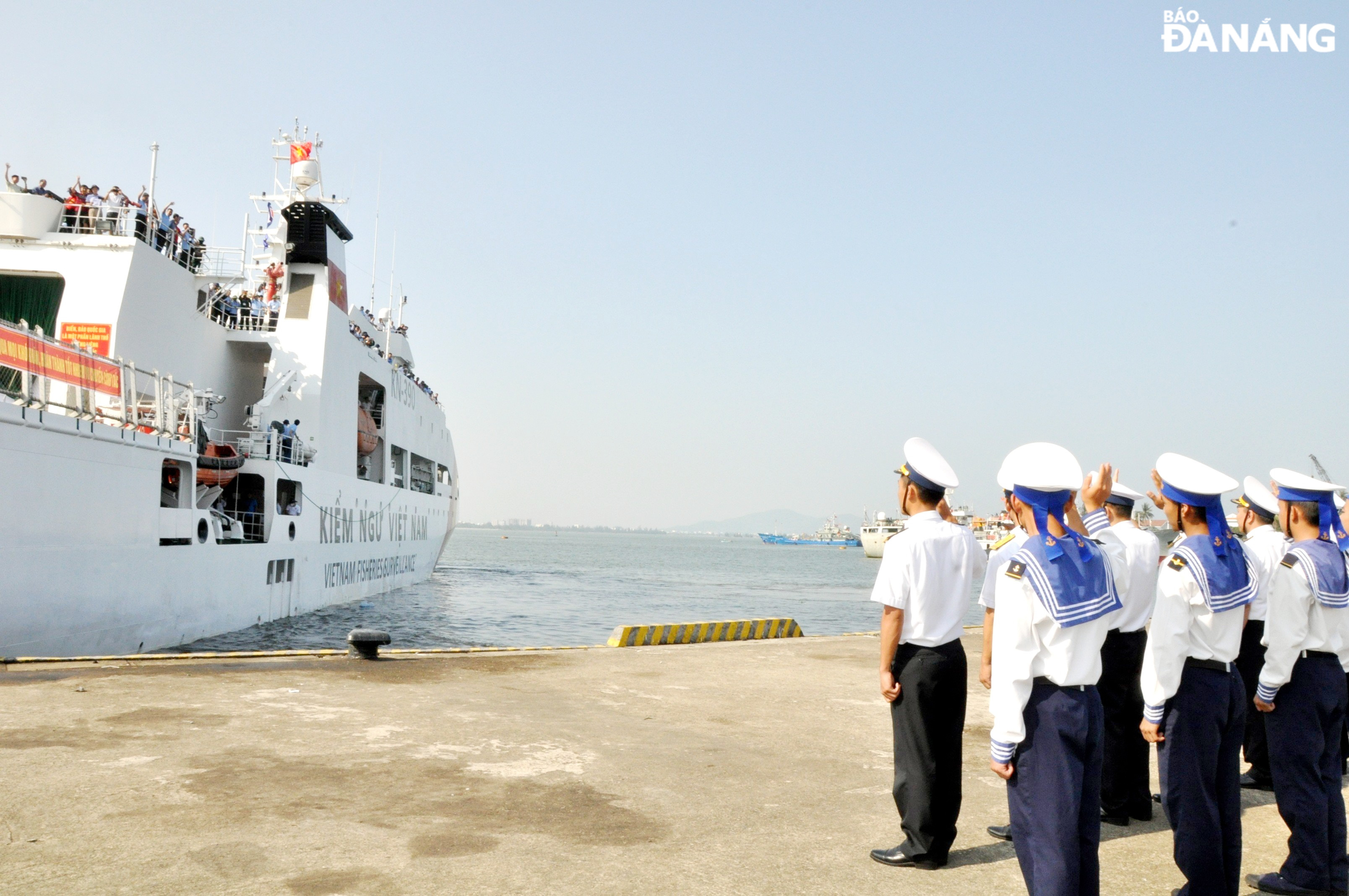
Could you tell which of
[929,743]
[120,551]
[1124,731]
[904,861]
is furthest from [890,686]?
[120,551]

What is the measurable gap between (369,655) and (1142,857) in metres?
7.37

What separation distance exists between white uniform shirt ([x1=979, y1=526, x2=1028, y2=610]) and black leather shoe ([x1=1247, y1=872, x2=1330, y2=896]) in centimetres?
158

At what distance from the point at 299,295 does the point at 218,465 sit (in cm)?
625

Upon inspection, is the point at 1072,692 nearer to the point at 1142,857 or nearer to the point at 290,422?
the point at 1142,857

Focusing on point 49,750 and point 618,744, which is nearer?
point 49,750

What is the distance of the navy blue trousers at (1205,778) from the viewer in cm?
349

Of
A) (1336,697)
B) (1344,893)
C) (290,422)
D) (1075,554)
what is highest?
(290,422)

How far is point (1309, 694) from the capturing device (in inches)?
163

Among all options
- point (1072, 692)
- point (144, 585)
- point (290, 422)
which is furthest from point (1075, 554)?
point (290, 422)

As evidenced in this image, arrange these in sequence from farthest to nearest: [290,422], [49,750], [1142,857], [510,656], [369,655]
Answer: [290,422] → [510,656] → [369,655] → [49,750] → [1142,857]

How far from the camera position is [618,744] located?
612 cm

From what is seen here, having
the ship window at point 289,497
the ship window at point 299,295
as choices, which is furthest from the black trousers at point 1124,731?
the ship window at point 299,295

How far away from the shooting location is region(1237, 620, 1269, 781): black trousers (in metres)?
4.89

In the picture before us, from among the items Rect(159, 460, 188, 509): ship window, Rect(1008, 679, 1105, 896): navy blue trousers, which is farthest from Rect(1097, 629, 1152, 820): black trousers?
Rect(159, 460, 188, 509): ship window
